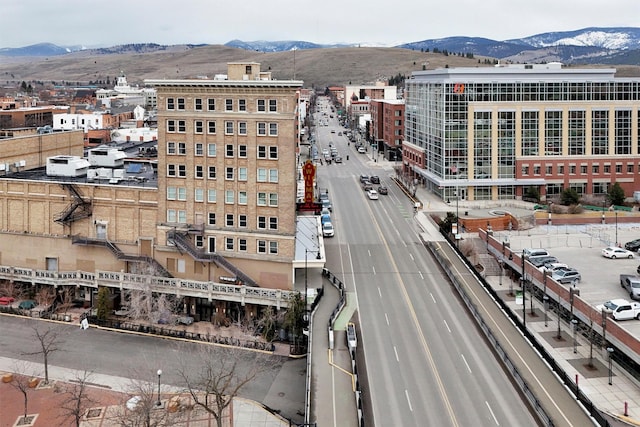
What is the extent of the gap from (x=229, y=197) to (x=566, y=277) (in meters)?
33.0

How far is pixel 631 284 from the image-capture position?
51844 millimetres

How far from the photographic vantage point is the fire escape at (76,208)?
205 ft

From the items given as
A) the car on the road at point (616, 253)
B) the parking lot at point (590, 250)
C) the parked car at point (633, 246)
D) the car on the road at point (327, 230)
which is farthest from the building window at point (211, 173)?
the parked car at point (633, 246)

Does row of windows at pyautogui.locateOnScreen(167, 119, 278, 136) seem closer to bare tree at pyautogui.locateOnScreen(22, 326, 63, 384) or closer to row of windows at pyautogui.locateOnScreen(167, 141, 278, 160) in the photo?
row of windows at pyautogui.locateOnScreen(167, 141, 278, 160)

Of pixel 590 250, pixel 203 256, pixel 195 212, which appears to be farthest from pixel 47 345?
pixel 590 250

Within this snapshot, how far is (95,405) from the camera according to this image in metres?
41.1

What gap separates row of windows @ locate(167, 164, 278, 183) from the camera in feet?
191

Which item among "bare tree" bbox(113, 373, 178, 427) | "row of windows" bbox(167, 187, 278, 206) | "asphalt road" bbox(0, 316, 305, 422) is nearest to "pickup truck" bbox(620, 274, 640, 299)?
"asphalt road" bbox(0, 316, 305, 422)

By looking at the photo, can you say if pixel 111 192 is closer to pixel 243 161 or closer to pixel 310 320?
pixel 243 161

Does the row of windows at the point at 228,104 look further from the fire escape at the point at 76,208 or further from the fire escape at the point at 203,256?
the fire escape at the point at 76,208

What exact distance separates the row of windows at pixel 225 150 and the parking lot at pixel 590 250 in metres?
30.6

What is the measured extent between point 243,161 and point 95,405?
1046 inches

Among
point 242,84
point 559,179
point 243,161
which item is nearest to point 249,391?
point 243,161

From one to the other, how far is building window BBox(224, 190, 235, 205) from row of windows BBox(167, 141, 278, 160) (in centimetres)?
366
